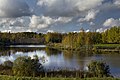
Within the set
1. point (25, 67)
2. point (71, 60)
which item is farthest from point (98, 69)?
point (71, 60)

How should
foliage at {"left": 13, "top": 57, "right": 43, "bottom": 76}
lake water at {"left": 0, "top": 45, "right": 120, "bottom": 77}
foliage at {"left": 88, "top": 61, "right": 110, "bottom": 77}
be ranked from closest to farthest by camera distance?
1. foliage at {"left": 13, "top": 57, "right": 43, "bottom": 76}
2. foliage at {"left": 88, "top": 61, "right": 110, "bottom": 77}
3. lake water at {"left": 0, "top": 45, "right": 120, "bottom": 77}

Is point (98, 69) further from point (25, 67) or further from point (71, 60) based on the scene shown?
point (71, 60)

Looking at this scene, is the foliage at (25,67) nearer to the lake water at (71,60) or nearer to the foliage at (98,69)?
the foliage at (98,69)

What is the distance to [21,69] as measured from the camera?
29453 mm

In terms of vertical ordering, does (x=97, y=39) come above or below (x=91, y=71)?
above

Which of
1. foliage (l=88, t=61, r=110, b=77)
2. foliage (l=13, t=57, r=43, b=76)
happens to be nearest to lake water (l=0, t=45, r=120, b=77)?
foliage (l=88, t=61, r=110, b=77)

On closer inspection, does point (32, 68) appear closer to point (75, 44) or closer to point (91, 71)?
point (91, 71)

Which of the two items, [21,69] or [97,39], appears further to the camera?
[97,39]

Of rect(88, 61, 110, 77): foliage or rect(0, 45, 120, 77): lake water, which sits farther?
rect(0, 45, 120, 77): lake water

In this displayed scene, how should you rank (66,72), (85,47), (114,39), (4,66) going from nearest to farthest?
(66,72), (4,66), (85,47), (114,39)

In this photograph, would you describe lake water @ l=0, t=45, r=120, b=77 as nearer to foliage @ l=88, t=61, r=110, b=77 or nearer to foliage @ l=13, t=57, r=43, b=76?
foliage @ l=88, t=61, r=110, b=77

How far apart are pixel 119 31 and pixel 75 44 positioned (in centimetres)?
2246

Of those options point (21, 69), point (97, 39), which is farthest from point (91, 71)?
point (97, 39)

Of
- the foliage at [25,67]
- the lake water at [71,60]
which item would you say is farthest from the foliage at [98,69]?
the foliage at [25,67]
